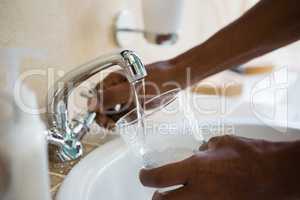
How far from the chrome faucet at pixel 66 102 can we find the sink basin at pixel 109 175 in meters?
0.03

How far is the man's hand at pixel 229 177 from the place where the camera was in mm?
411

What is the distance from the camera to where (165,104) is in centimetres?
52

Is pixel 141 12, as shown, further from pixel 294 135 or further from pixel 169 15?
pixel 294 135

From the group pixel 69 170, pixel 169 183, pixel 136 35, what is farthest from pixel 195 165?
pixel 136 35

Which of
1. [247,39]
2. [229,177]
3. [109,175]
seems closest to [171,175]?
[229,177]

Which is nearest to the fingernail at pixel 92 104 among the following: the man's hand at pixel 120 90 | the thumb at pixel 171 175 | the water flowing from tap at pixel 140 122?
the man's hand at pixel 120 90

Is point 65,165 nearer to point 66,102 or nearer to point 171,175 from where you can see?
point 66,102

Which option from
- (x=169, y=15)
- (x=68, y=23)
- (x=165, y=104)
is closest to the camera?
(x=165, y=104)

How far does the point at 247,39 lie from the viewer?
0.63 m

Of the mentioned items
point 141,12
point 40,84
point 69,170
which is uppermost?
point 141,12

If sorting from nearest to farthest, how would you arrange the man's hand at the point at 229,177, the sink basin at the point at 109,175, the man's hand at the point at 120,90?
the man's hand at the point at 229,177, the sink basin at the point at 109,175, the man's hand at the point at 120,90

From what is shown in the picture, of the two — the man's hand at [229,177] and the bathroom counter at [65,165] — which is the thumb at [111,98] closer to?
the bathroom counter at [65,165]

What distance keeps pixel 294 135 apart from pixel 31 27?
447 millimetres

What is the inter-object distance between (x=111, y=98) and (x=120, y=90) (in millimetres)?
Result: 19
